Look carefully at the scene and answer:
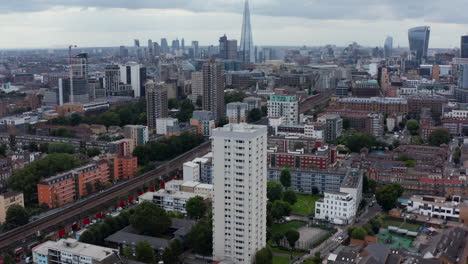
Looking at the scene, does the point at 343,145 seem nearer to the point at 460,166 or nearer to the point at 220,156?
the point at 460,166

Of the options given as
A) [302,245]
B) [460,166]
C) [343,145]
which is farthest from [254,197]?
[343,145]

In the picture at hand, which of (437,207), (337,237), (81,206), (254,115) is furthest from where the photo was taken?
(254,115)

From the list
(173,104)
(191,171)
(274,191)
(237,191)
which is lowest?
(274,191)

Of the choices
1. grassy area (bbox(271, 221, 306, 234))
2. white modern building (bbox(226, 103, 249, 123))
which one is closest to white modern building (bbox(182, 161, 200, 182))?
grassy area (bbox(271, 221, 306, 234))

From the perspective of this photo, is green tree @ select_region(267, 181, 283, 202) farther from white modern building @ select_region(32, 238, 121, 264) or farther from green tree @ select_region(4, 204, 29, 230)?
green tree @ select_region(4, 204, 29, 230)

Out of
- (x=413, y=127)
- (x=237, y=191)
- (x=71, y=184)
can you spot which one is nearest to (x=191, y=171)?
(x=71, y=184)

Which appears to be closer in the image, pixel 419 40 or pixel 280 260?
pixel 280 260

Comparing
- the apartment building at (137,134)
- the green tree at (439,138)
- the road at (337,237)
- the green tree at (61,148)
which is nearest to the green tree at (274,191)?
the road at (337,237)

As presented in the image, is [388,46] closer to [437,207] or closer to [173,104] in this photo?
[173,104]
